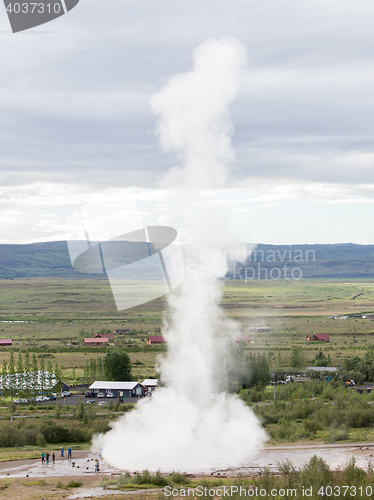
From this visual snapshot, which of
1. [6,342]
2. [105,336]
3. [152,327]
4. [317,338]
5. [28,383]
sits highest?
[28,383]

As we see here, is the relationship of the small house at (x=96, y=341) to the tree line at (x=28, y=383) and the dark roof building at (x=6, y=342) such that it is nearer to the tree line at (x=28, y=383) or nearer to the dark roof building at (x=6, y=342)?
the dark roof building at (x=6, y=342)

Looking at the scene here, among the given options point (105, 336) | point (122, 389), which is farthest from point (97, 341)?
point (122, 389)

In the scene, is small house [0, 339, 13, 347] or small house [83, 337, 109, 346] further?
small house [83, 337, 109, 346]

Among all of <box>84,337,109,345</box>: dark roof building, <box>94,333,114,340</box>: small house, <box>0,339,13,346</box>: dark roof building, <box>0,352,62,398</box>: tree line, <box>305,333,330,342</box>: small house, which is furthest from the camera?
<box>94,333,114,340</box>: small house

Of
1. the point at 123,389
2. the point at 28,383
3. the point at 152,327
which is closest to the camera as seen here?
the point at 123,389

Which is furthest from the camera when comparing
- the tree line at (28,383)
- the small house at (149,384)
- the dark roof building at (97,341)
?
the dark roof building at (97,341)

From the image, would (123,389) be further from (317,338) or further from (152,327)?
(152,327)

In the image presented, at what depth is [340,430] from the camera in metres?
45.2

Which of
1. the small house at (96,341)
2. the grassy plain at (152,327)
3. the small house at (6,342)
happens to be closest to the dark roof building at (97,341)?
the small house at (96,341)

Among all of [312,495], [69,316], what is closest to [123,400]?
[312,495]

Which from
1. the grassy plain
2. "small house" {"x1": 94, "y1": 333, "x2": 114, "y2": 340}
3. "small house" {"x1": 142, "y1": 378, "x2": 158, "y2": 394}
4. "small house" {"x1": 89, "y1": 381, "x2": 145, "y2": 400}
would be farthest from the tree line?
"small house" {"x1": 94, "y1": 333, "x2": 114, "y2": 340}

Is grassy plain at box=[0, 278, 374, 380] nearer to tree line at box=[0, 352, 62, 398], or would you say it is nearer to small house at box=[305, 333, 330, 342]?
small house at box=[305, 333, 330, 342]

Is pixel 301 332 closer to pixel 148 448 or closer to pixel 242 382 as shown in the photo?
pixel 242 382

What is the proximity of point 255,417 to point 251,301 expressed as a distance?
15019cm
